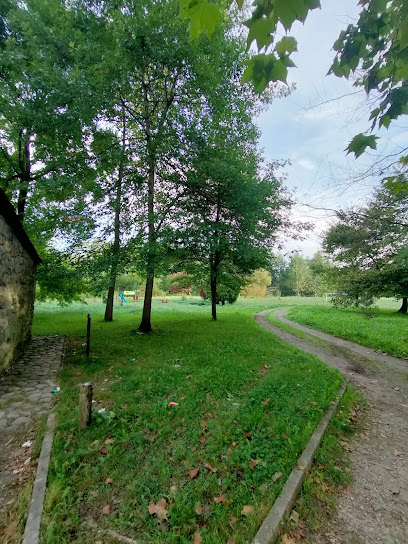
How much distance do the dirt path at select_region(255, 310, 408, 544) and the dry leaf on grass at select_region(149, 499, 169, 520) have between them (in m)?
1.31

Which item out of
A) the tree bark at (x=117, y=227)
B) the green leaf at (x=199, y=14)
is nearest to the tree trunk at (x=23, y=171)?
the tree bark at (x=117, y=227)

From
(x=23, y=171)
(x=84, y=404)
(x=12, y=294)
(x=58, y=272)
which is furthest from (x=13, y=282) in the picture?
(x=23, y=171)

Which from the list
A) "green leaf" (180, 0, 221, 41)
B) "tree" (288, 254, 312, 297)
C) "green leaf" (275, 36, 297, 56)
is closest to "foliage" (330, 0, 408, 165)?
"green leaf" (275, 36, 297, 56)

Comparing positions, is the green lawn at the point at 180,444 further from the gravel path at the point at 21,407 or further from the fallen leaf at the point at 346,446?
the fallen leaf at the point at 346,446

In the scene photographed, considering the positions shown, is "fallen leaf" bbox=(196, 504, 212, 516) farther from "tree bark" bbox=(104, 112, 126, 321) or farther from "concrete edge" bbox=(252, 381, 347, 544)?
"tree bark" bbox=(104, 112, 126, 321)

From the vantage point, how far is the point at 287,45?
1.72 metres

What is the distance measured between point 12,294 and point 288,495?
6819 millimetres

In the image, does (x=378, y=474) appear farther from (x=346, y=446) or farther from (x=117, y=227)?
(x=117, y=227)

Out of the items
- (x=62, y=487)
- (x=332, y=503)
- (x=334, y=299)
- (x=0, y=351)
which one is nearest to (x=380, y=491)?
(x=332, y=503)

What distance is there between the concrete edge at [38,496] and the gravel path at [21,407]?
15cm

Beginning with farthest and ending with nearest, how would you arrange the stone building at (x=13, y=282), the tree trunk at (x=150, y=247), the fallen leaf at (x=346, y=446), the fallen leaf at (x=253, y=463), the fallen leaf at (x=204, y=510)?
the tree trunk at (x=150, y=247)
the stone building at (x=13, y=282)
the fallen leaf at (x=346, y=446)
the fallen leaf at (x=253, y=463)
the fallen leaf at (x=204, y=510)

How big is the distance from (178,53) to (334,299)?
18320 mm

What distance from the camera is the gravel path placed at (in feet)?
8.91

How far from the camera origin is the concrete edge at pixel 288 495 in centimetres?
203
